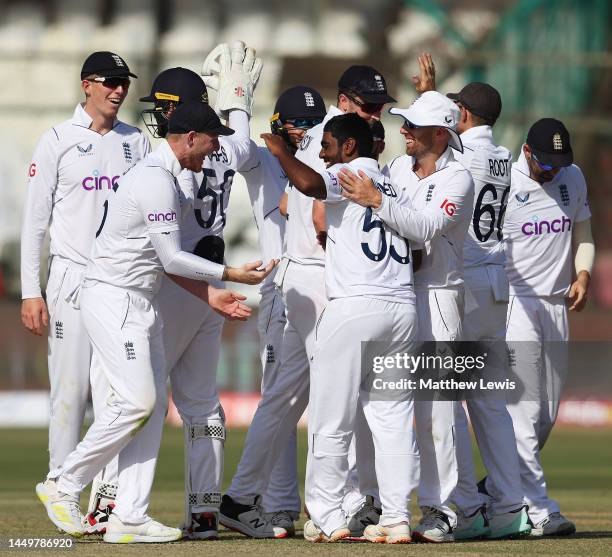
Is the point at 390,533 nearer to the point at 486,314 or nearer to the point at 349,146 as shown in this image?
the point at 486,314

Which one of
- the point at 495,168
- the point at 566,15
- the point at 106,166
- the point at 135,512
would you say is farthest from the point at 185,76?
the point at 566,15

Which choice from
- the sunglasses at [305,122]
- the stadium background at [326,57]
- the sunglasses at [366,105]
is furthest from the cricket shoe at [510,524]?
the stadium background at [326,57]

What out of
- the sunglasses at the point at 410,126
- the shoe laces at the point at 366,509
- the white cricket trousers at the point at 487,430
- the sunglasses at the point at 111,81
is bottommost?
the shoe laces at the point at 366,509

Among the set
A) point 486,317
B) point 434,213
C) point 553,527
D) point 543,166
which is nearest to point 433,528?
point 553,527

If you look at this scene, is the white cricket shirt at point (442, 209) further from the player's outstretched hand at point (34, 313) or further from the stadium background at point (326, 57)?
the stadium background at point (326, 57)

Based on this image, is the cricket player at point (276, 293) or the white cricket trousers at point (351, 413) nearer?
the white cricket trousers at point (351, 413)

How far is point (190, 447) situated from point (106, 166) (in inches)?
65.3

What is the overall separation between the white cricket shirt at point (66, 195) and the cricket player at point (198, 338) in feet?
1.39

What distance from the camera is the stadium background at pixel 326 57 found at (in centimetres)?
2759

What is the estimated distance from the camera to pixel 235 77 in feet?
27.8

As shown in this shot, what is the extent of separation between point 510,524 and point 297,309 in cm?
169

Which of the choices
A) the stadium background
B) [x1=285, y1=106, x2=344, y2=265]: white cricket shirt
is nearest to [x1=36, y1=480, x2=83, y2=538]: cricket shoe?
[x1=285, y1=106, x2=344, y2=265]: white cricket shirt

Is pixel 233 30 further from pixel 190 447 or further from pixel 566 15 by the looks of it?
pixel 190 447

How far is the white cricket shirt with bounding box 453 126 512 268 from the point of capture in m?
8.23
